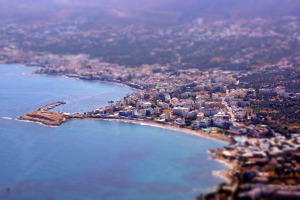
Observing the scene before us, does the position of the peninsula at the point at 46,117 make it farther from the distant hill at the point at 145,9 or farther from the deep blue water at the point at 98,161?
the distant hill at the point at 145,9

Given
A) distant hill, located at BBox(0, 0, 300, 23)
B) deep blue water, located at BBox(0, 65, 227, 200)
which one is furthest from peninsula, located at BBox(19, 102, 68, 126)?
distant hill, located at BBox(0, 0, 300, 23)

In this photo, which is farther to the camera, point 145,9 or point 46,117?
point 145,9

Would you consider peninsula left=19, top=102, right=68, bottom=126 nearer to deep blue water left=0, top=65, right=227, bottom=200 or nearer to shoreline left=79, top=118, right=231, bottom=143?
deep blue water left=0, top=65, right=227, bottom=200

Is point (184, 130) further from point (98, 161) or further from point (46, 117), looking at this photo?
point (46, 117)

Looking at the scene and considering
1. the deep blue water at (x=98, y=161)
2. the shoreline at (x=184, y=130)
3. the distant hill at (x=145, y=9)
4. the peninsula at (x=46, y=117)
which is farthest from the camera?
the distant hill at (x=145, y=9)

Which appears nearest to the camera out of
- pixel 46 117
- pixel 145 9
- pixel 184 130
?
pixel 184 130

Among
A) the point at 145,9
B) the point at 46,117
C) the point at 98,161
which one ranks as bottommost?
the point at 98,161

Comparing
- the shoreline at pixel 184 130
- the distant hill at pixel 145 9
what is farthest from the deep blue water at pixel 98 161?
the distant hill at pixel 145 9

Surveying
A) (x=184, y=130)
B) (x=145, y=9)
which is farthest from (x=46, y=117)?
(x=145, y=9)

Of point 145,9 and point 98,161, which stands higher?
point 145,9

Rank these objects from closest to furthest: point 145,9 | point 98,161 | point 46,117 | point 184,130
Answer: point 98,161
point 184,130
point 46,117
point 145,9
